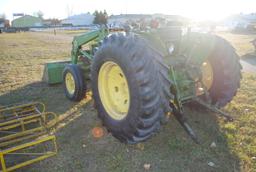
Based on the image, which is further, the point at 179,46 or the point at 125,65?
the point at 179,46

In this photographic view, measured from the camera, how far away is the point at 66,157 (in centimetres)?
390

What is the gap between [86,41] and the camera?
6676 millimetres

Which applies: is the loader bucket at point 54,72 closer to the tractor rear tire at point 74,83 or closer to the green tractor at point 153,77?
the tractor rear tire at point 74,83

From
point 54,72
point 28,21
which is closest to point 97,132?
point 54,72

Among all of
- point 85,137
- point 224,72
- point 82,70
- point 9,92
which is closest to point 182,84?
point 224,72

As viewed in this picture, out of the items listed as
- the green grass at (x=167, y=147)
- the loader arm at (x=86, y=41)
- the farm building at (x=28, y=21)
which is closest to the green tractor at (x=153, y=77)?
the green grass at (x=167, y=147)

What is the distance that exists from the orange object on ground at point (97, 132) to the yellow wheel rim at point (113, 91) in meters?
0.51

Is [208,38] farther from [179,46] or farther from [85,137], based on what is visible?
[85,137]

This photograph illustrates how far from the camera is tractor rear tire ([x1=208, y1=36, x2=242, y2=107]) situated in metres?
4.73

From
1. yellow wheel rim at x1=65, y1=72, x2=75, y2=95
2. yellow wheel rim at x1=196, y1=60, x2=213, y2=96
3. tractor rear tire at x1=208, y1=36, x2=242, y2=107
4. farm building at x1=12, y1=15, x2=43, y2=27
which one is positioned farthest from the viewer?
farm building at x1=12, y1=15, x2=43, y2=27

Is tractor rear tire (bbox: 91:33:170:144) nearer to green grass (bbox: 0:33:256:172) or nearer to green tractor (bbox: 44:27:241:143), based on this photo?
green tractor (bbox: 44:27:241:143)

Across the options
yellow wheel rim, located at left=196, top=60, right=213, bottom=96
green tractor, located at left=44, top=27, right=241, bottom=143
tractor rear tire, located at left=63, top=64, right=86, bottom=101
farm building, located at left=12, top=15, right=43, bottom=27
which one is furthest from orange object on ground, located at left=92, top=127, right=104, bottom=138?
farm building, located at left=12, top=15, right=43, bottom=27

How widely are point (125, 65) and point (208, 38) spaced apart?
1789 millimetres

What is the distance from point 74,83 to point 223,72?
3088mm
